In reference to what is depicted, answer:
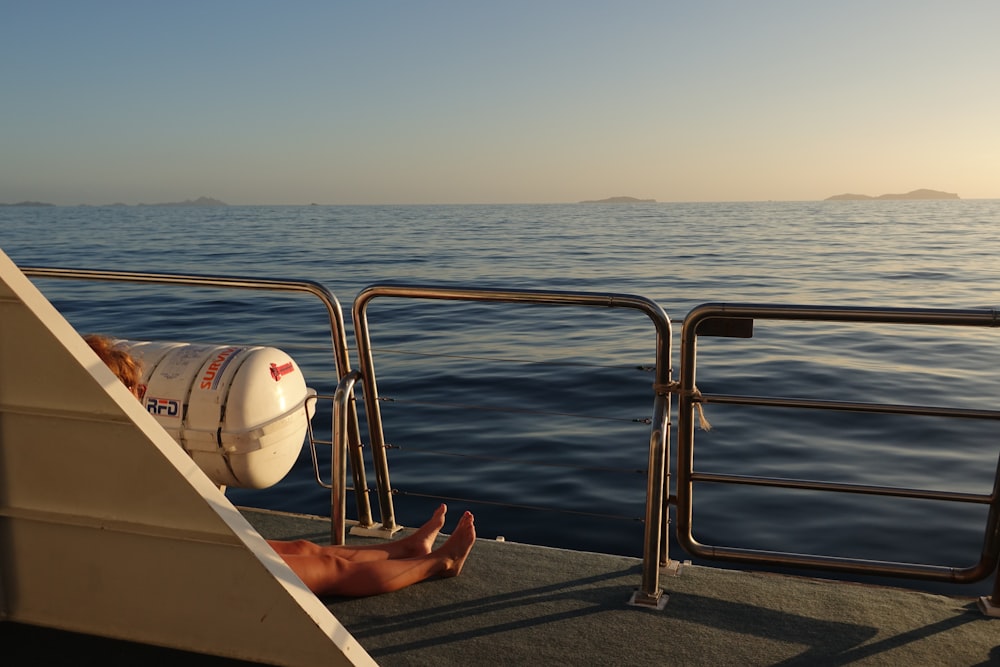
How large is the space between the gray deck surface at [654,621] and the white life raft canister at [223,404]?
Result: 24.2 inches

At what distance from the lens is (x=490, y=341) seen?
1095cm

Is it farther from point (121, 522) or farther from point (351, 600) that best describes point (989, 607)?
point (121, 522)

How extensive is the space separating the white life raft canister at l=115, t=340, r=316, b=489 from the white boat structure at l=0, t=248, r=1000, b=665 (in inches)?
3.8

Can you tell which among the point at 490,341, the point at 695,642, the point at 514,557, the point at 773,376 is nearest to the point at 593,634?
the point at 695,642

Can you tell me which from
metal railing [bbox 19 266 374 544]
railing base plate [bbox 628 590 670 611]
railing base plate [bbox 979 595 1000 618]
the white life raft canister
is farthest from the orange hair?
railing base plate [bbox 979 595 1000 618]

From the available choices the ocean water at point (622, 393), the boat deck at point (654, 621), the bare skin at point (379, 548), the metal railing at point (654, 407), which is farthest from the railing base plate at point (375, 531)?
the metal railing at point (654, 407)

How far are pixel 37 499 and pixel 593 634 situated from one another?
5.50 ft

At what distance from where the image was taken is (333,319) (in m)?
3.36

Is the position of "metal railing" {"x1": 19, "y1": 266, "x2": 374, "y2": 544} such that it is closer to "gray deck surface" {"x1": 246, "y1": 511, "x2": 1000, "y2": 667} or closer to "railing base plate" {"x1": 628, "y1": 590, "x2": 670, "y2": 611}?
"gray deck surface" {"x1": 246, "y1": 511, "x2": 1000, "y2": 667}

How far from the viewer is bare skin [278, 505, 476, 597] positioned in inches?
115

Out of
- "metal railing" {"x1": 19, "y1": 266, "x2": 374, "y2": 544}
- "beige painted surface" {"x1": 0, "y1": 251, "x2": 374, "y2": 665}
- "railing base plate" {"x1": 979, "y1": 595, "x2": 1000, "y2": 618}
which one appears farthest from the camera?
"metal railing" {"x1": 19, "y1": 266, "x2": 374, "y2": 544}

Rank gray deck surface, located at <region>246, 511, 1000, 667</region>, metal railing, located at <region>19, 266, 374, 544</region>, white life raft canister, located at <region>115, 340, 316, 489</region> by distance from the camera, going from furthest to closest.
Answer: metal railing, located at <region>19, 266, 374, 544</region>, white life raft canister, located at <region>115, 340, 316, 489</region>, gray deck surface, located at <region>246, 511, 1000, 667</region>

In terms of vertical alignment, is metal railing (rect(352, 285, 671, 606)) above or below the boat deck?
above

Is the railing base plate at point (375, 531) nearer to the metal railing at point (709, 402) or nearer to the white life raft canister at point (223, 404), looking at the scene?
the metal railing at point (709, 402)
